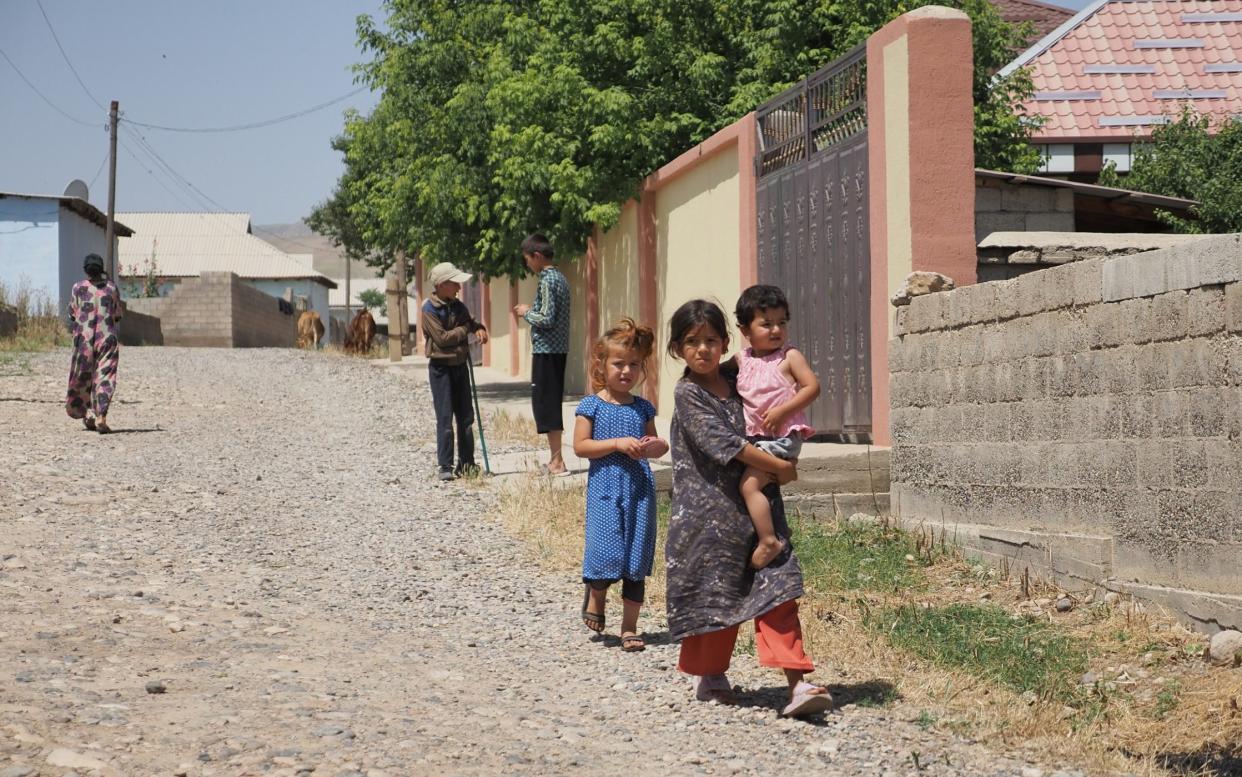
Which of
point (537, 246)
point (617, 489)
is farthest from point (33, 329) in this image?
point (617, 489)

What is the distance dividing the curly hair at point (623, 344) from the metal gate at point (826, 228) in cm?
416

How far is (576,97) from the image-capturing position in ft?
49.7

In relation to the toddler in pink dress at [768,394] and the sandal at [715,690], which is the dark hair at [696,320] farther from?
the sandal at [715,690]

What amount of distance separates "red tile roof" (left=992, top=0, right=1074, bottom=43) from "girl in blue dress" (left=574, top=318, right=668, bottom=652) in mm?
23184

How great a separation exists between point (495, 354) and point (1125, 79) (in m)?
12.3

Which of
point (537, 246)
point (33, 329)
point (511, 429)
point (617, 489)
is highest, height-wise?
point (33, 329)

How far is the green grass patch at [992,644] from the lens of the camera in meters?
5.60

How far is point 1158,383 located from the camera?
649cm

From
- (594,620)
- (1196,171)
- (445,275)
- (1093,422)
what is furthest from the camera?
(1196,171)

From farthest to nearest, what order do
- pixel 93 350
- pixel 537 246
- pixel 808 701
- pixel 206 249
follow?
pixel 206 249
pixel 93 350
pixel 537 246
pixel 808 701

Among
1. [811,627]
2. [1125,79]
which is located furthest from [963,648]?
[1125,79]

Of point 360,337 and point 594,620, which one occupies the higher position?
point 360,337

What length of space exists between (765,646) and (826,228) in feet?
20.0

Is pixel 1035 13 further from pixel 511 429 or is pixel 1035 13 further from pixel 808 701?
pixel 808 701
